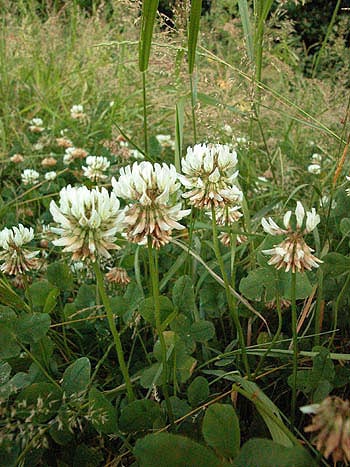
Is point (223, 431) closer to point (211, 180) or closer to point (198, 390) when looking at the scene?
point (198, 390)

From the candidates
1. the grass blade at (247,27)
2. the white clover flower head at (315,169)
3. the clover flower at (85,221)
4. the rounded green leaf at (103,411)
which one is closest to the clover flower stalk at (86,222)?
the clover flower at (85,221)

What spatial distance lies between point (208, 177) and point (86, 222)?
0.73 ft

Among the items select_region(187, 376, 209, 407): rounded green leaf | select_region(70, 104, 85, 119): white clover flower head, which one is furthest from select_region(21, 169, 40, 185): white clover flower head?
select_region(187, 376, 209, 407): rounded green leaf

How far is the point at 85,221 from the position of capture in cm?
68

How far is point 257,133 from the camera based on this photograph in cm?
280

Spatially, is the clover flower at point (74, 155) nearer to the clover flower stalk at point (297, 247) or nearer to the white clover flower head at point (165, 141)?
the white clover flower head at point (165, 141)

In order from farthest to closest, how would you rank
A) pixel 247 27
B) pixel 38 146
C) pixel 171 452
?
pixel 38 146
pixel 247 27
pixel 171 452

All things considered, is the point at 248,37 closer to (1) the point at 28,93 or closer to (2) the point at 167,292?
(2) the point at 167,292

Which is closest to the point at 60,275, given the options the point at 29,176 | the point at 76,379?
the point at 76,379

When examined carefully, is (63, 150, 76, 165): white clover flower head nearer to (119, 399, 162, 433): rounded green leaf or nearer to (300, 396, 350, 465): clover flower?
(119, 399, 162, 433): rounded green leaf

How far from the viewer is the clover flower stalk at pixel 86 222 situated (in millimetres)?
682

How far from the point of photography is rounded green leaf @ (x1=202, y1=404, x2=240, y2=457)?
1.95 ft

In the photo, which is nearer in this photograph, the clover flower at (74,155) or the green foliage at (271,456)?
the green foliage at (271,456)

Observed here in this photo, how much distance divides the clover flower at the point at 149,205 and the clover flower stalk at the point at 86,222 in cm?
2
